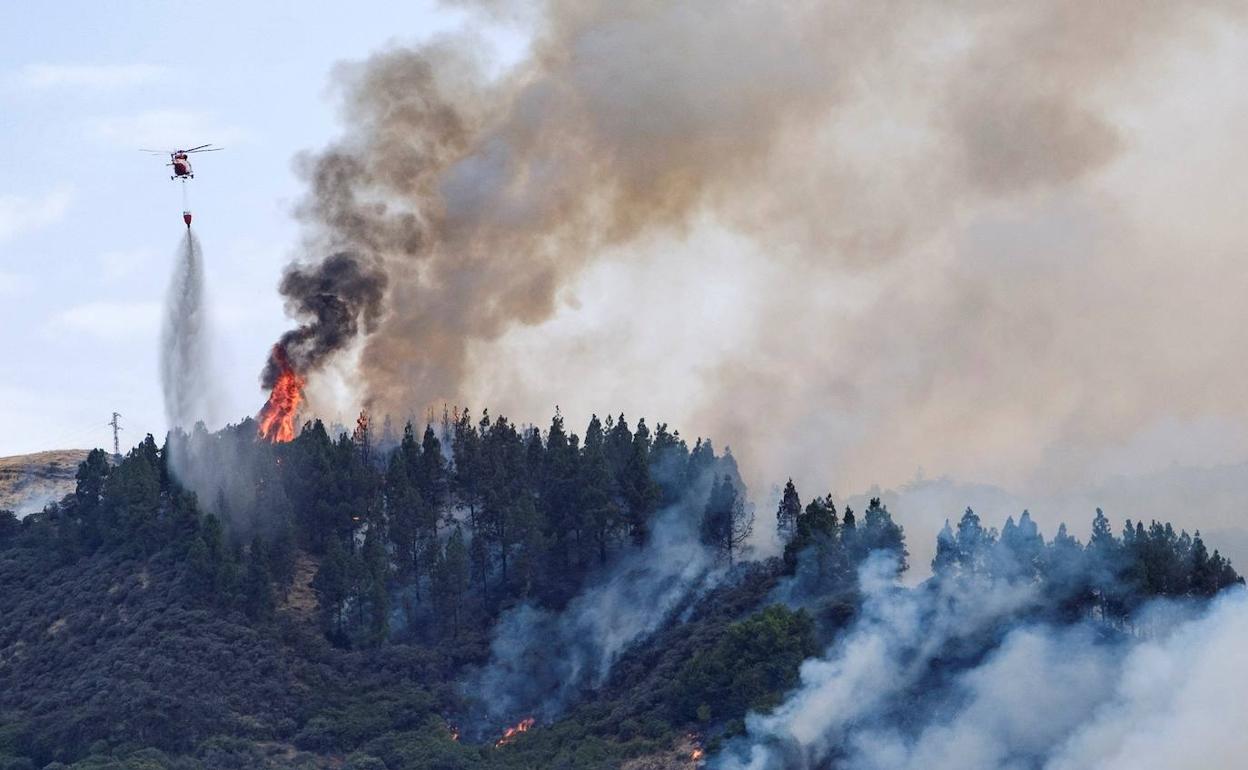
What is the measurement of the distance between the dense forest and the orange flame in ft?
0.86

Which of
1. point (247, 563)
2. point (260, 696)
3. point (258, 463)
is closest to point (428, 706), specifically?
point (260, 696)

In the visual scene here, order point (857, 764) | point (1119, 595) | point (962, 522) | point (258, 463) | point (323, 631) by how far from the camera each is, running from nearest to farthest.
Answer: point (857, 764) < point (1119, 595) < point (962, 522) < point (323, 631) < point (258, 463)

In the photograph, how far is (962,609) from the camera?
15025 centimetres

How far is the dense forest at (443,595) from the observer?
150 metres

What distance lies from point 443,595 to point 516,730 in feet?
58.4

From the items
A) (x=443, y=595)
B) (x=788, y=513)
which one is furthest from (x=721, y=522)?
(x=443, y=595)

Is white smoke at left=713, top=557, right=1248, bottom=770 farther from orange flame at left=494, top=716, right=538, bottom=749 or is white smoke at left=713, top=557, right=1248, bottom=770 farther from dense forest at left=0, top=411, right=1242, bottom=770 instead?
orange flame at left=494, top=716, right=538, bottom=749

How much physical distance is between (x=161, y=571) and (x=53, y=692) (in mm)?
17048

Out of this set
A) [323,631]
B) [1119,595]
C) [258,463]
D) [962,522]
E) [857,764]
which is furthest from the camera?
[258,463]

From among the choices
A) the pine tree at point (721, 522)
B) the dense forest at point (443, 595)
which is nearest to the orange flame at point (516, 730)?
the dense forest at point (443, 595)

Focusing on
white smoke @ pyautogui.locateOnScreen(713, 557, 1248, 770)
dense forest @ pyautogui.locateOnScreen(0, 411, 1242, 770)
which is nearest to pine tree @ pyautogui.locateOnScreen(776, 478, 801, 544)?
dense forest @ pyautogui.locateOnScreen(0, 411, 1242, 770)

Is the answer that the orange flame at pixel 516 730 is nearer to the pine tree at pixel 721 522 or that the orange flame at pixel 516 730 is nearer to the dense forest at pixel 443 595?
the dense forest at pixel 443 595

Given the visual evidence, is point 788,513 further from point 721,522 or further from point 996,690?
point 996,690

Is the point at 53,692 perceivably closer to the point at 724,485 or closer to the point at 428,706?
the point at 428,706
